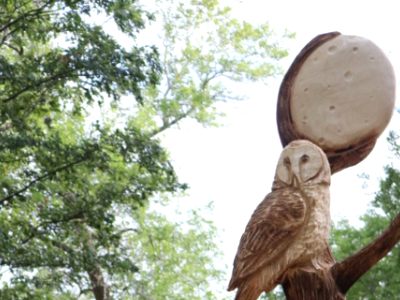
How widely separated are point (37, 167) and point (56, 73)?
1.64 meters

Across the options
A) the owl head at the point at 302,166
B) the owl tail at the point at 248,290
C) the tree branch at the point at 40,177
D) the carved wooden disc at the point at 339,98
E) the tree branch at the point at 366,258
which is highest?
the tree branch at the point at 40,177

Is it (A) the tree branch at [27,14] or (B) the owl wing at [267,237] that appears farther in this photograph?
(A) the tree branch at [27,14]

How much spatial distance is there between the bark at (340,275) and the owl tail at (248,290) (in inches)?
5.8

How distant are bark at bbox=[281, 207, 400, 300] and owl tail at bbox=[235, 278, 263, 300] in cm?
15

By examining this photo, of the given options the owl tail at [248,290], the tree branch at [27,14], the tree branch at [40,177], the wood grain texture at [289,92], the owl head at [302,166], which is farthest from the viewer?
the tree branch at [40,177]

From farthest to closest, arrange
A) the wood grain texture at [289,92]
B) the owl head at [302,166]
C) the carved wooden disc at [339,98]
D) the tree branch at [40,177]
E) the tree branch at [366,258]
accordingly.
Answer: the tree branch at [40,177], the wood grain texture at [289,92], the carved wooden disc at [339,98], the owl head at [302,166], the tree branch at [366,258]

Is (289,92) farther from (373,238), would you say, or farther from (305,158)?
(373,238)

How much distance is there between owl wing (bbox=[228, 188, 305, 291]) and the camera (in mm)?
3496

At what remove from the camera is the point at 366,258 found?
3.27 m

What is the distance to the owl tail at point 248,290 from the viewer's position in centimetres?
347

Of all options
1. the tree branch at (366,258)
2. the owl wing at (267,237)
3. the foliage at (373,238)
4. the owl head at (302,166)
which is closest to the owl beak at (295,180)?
the owl head at (302,166)

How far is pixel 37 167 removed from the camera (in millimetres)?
9898

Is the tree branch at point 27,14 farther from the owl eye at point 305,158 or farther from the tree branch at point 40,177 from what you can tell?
the owl eye at point 305,158

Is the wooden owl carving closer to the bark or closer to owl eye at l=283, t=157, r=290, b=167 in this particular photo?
the bark
